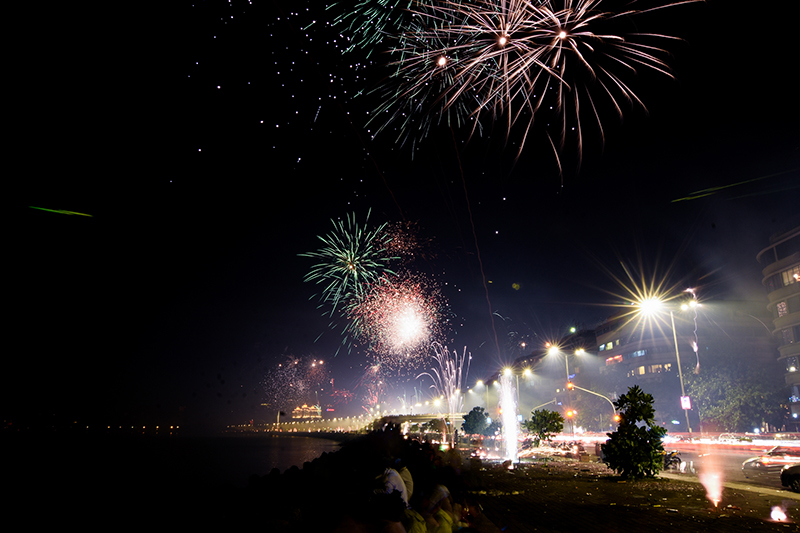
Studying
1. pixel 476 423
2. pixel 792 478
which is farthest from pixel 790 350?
pixel 792 478

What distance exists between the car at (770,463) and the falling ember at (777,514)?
41.3 ft

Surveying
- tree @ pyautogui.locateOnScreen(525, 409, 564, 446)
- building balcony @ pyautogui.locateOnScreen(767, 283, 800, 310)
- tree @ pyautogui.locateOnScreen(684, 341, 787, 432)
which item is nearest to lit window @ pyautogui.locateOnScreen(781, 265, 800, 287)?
building balcony @ pyautogui.locateOnScreen(767, 283, 800, 310)

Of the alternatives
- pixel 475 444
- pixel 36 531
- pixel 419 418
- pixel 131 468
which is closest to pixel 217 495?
pixel 475 444

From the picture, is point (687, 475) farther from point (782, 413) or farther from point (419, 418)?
point (419, 418)

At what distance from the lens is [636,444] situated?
19125mm

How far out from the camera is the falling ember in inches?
438

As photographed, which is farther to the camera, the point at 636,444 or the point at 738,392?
the point at 738,392

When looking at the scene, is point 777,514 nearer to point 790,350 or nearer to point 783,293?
point 790,350

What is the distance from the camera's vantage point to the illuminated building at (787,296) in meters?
55.2

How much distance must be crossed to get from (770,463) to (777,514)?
16662 mm

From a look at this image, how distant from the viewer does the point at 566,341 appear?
141m

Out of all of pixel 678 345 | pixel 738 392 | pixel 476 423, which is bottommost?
pixel 476 423

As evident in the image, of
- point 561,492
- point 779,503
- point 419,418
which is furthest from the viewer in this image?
point 419,418

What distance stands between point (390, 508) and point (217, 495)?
6092mm
